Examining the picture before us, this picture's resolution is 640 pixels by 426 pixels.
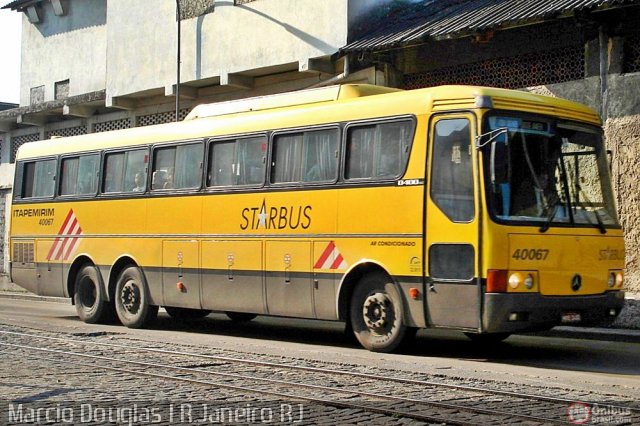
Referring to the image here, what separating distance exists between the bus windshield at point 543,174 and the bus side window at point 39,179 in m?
10.00

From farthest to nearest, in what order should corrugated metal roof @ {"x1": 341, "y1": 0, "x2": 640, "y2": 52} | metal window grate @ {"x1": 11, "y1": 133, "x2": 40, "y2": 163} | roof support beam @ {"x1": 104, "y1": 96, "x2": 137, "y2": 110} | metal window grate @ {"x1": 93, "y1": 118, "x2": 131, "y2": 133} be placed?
metal window grate @ {"x1": 11, "y1": 133, "x2": 40, "y2": 163}, metal window grate @ {"x1": 93, "y1": 118, "x2": 131, "y2": 133}, roof support beam @ {"x1": 104, "y1": 96, "x2": 137, "y2": 110}, corrugated metal roof @ {"x1": 341, "y1": 0, "x2": 640, "y2": 52}

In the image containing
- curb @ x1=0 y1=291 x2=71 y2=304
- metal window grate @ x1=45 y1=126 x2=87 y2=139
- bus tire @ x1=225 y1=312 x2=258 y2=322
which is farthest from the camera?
metal window grate @ x1=45 y1=126 x2=87 y2=139

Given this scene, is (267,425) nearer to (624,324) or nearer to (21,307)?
(624,324)

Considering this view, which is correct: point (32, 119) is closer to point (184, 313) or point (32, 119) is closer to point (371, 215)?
point (184, 313)

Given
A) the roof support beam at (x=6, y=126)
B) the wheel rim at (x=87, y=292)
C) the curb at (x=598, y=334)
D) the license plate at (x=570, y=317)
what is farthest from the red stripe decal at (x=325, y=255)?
the roof support beam at (x=6, y=126)

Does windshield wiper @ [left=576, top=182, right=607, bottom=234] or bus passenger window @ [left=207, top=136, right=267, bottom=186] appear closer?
windshield wiper @ [left=576, top=182, right=607, bottom=234]

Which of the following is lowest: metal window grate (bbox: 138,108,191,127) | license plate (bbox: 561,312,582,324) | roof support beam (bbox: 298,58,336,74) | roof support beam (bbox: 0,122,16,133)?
license plate (bbox: 561,312,582,324)

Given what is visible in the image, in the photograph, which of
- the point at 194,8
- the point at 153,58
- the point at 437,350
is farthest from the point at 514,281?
the point at 153,58

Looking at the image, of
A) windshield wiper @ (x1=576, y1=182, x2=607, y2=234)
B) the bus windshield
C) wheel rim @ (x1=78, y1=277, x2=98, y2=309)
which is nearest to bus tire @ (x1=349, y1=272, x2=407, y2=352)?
the bus windshield

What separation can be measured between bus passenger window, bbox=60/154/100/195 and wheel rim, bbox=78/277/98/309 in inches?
59.1

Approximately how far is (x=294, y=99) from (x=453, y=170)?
3499 mm

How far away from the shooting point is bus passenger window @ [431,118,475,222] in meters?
12.3

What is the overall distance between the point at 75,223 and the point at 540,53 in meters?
8.79

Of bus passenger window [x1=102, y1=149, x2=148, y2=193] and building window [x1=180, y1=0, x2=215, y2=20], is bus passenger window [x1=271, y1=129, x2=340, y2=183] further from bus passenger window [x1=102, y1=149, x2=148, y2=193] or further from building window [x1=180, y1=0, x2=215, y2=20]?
building window [x1=180, y1=0, x2=215, y2=20]
